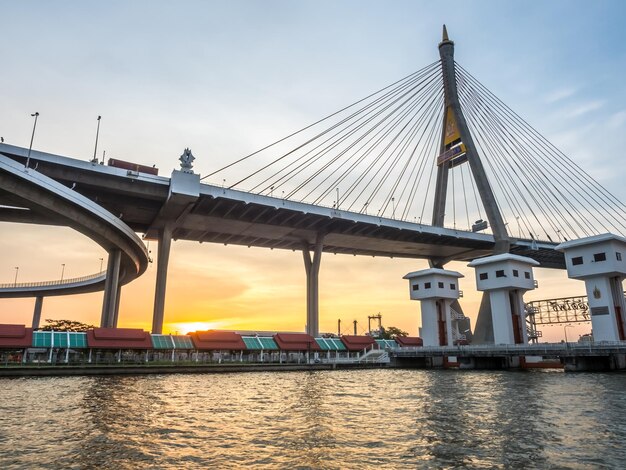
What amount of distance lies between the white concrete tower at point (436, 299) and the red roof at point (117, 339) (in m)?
35.2

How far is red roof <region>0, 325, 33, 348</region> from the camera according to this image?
41.3 metres

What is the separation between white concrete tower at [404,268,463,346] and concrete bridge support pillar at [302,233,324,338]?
14.5 m

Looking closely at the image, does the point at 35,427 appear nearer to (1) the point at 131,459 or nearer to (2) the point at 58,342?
(1) the point at 131,459

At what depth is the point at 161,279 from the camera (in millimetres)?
56156

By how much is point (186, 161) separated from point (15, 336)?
24.3 meters

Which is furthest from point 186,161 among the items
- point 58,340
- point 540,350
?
point 540,350

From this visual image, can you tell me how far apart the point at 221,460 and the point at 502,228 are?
63833 mm

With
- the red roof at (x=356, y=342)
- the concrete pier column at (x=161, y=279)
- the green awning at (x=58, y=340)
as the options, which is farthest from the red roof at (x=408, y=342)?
the green awning at (x=58, y=340)

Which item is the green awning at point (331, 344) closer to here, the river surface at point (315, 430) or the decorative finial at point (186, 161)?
the decorative finial at point (186, 161)

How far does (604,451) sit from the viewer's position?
1116cm

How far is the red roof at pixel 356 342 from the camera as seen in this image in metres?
61.7

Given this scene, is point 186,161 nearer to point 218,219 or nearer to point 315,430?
point 218,219

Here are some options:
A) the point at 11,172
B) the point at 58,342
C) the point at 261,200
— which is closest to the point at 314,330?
the point at 261,200

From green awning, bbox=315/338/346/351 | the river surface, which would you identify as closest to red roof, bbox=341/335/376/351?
green awning, bbox=315/338/346/351
